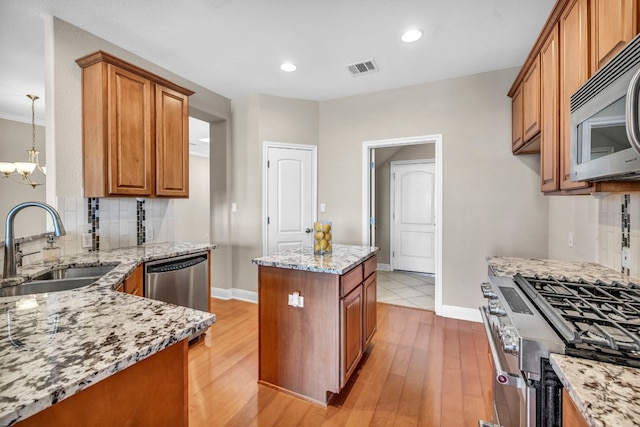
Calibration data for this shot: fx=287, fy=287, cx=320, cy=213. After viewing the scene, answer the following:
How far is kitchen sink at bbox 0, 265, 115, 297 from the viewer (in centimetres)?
143

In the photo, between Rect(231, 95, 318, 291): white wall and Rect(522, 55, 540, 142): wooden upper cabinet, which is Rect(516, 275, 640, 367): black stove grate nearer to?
Rect(522, 55, 540, 142): wooden upper cabinet

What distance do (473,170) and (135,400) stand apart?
3.42 metres

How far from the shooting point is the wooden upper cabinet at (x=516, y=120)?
2.59m

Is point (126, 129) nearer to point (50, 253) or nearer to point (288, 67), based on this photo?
point (50, 253)

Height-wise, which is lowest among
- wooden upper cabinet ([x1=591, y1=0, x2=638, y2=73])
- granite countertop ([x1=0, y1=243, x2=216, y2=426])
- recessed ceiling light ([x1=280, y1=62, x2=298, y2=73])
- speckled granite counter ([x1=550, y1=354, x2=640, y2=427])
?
speckled granite counter ([x1=550, y1=354, x2=640, y2=427])

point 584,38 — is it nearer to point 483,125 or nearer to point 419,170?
point 483,125

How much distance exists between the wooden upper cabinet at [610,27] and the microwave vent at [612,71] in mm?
219

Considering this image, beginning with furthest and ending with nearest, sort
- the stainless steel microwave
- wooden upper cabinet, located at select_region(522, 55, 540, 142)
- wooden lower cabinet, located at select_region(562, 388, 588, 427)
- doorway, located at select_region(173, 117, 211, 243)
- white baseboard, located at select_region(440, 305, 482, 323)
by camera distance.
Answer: doorway, located at select_region(173, 117, 211, 243)
white baseboard, located at select_region(440, 305, 482, 323)
wooden upper cabinet, located at select_region(522, 55, 540, 142)
the stainless steel microwave
wooden lower cabinet, located at select_region(562, 388, 588, 427)

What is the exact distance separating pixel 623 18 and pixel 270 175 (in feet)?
10.7

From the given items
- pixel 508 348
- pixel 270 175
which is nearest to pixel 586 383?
pixel 508 348

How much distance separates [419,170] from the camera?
206 inches

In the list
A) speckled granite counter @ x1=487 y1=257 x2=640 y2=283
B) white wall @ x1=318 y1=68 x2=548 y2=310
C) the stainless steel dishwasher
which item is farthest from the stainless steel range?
→ the stainless steel dishwasher

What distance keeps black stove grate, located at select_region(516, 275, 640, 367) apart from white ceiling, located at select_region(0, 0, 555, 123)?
78.4 inches

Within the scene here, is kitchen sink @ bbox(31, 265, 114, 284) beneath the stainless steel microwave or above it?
beneath
